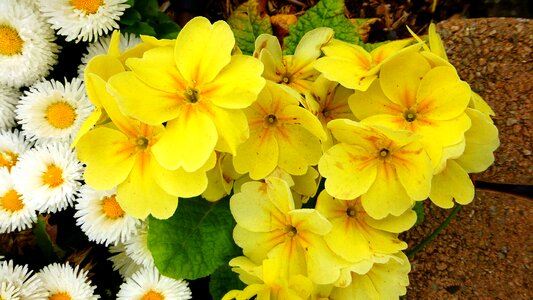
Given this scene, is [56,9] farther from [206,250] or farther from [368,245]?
[368,245]

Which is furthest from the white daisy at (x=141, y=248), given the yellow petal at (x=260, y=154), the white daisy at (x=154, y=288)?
the yellow petal at (x=260, y=154)

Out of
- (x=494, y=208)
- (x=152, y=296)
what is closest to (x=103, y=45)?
(x=152, y=296)

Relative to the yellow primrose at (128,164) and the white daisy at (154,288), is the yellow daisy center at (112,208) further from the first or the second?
the yellow primrose at (128,164)

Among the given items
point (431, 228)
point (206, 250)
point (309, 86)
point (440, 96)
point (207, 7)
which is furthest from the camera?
point (207, 7)

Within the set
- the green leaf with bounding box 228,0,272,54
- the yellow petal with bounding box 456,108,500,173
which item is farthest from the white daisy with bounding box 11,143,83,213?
the yellow petal with bounding box 456,108,500,173

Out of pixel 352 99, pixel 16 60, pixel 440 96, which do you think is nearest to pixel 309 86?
pixel 352 99

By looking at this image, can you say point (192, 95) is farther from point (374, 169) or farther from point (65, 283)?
point (65, 283)
